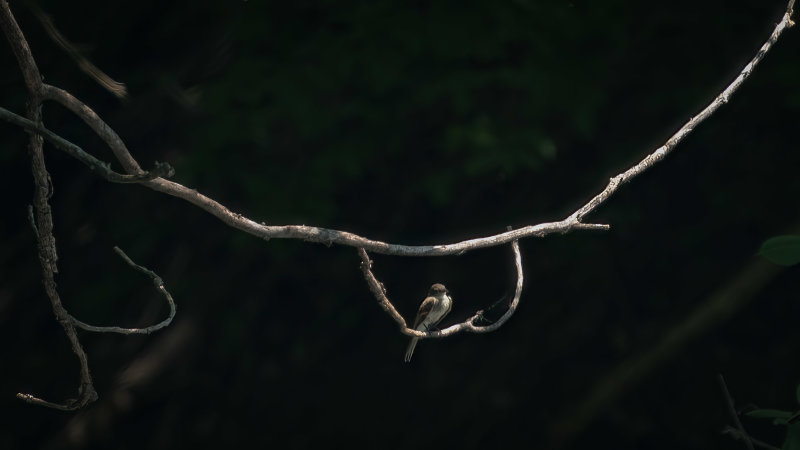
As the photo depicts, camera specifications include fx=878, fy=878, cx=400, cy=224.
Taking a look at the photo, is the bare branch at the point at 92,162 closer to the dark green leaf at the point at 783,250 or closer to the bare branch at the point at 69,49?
the bare branch at the point at 69,49

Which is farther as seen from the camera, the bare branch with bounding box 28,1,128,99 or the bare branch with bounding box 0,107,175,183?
the bare branch with bounding box 28,1,128,99

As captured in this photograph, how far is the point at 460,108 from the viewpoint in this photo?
577cm

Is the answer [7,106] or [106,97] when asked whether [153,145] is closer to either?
[106,97]

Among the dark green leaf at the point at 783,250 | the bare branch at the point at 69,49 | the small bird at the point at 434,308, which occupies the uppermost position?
the small bird at the point at 434,308

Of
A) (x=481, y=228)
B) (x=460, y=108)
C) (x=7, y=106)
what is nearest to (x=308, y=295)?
(x=481, y=228)

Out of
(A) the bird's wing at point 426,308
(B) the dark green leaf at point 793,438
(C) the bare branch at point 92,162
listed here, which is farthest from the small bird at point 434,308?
(C) the bare branch at point 92,162

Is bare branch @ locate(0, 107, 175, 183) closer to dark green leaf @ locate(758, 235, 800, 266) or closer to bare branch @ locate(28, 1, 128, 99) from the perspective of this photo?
bare branch @ locate(28, 1, 128, 99)

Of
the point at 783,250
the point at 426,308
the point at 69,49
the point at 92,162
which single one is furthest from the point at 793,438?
the point at 426,308

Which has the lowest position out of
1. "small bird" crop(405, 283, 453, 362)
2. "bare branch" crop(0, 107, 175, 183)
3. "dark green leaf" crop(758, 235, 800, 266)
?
"dark green leaf" crop(758, 235, 800, 266)

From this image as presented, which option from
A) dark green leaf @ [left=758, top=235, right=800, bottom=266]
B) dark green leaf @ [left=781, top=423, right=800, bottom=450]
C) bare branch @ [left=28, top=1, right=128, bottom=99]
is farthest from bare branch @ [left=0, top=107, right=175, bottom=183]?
dark green leaf @ [left=781, top=423, right=800, bottom=450]

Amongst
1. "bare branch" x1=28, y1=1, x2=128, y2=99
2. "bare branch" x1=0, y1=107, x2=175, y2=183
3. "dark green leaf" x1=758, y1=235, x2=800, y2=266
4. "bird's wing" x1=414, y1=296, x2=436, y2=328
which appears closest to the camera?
"bare branch" x1=0, y1=107, x2=175, y2=183

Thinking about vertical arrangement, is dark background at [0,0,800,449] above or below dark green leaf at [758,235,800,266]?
above

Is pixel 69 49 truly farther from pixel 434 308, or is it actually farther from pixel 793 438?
pixel 434 308

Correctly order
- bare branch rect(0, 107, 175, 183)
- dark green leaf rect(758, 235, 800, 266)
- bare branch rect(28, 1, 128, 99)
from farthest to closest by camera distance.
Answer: bare branch rect(28, 1, 128, 99)
dark green leaf rect(758, 235, 800, 266)
bare branch rect(0, 107, 175, 183)
